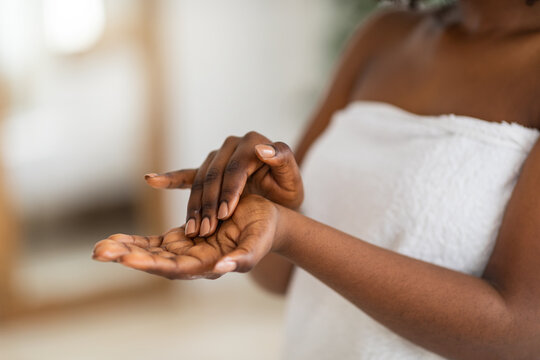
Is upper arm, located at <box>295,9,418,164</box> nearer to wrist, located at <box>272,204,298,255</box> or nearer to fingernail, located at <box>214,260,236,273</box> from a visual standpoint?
wrist, located at <box>272,204,298,255</box>

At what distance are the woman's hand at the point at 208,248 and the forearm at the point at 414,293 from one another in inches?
2.1

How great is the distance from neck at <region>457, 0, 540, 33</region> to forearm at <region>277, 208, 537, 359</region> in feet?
1.43

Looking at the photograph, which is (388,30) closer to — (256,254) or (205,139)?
(256,254)

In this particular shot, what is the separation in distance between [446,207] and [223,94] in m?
2.55

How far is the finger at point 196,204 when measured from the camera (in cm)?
75

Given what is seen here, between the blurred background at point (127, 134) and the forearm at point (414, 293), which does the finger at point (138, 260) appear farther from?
the blurred background at point (127, 134)

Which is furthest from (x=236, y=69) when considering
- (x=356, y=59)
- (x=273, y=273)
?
(x=273, y=273)

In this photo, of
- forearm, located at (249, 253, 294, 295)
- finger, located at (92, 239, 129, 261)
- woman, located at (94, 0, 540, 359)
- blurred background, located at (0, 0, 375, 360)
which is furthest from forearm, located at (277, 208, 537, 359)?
blurred background, located at (0, 0, 375, 360)

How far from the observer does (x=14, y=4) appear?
9.32 ft

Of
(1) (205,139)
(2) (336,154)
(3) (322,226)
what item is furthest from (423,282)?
(1) (205,139)

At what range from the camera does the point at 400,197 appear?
0.94 meters

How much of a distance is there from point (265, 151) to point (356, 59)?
1.91 ft

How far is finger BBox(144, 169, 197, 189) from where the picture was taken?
0.81 m

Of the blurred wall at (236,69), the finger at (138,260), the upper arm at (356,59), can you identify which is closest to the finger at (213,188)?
the finger at (138,260)
